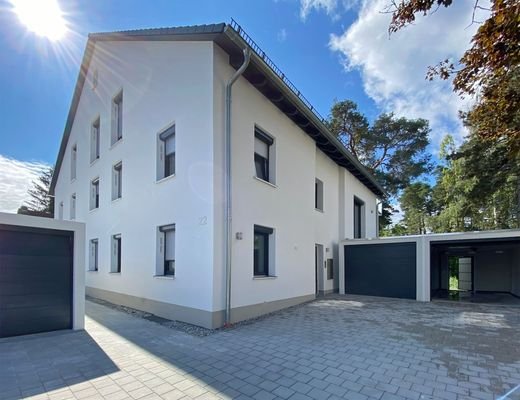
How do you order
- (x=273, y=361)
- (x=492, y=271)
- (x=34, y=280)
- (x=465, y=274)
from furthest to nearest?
(x=465, y=274) < (x=492, y=271) < (x=34, y=280) < (x=273, y=361)

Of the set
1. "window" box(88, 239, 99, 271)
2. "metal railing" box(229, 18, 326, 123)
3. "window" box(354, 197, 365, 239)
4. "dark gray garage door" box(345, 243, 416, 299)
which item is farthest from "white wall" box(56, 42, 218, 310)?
"window" box(354, 197, 365, 239)

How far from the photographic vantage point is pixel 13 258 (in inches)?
220

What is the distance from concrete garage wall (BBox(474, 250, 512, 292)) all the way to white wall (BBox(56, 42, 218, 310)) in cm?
1683

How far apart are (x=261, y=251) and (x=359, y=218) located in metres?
10.7

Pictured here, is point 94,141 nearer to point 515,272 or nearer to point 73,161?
point 73,161

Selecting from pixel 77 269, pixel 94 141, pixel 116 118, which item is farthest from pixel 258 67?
pixel 94 141

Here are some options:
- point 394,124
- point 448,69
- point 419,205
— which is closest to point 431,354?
point 448,69

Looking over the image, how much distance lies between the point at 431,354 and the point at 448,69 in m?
4.77

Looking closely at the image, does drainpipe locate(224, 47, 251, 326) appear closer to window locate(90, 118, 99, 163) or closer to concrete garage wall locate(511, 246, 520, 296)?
window locate(90, 118, 99, 163)

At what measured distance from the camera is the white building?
6.84 meters

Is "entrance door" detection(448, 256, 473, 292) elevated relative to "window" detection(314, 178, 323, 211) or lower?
lower

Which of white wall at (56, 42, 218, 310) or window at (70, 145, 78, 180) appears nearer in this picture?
white wall at (56, 42, 218, 310)

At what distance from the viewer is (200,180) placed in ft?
22.8

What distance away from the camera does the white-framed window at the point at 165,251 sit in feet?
26.0
